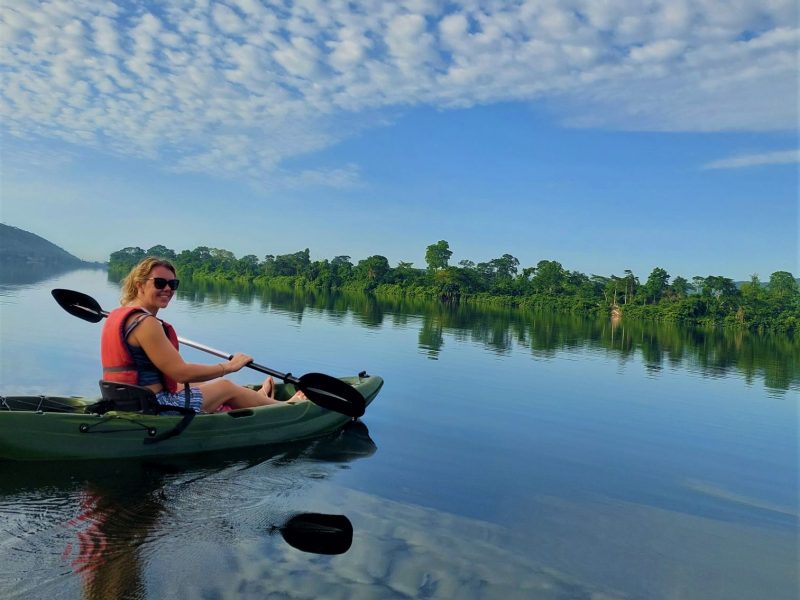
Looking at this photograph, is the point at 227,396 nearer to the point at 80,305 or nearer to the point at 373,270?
the point at 80,305

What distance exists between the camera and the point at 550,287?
88250 mm

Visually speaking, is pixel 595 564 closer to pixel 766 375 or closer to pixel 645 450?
pixel 645 450

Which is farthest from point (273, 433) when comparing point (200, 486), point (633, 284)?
point (633, 284)

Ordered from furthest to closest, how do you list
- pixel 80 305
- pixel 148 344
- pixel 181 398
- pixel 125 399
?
pixel 80 305 → pixel 181 398 → pixel 125 399 → pixel 148 344

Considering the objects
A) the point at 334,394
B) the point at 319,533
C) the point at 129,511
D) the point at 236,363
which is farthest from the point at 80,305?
the point at 319,533

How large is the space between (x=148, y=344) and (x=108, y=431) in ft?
3.16

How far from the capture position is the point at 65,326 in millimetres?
14594

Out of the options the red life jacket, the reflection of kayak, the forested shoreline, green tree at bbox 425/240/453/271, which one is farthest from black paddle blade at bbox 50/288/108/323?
green tree at bbox 425/240/453/271

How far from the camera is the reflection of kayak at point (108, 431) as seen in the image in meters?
4.99

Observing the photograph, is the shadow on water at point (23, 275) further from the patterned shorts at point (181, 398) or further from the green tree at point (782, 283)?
the green tree at point (782, 283)

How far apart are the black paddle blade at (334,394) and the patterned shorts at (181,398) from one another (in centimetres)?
98

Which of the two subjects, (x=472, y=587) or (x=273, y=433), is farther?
(x=273, y=433)

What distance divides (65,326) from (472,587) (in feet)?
45.5

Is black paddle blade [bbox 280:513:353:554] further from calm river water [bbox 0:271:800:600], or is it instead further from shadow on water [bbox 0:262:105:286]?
shadow on water [bbox 0:262:105:286]
